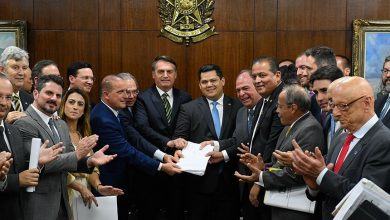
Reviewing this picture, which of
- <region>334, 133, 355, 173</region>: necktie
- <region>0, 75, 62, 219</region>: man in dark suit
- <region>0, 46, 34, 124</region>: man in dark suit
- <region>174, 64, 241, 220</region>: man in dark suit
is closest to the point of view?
<region>334, 133, 355, 173</region>: necktie

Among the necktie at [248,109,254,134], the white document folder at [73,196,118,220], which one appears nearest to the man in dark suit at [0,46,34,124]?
the white document folder at [73,196,118,220]

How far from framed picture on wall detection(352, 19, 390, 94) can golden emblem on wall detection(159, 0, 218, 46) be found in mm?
1753

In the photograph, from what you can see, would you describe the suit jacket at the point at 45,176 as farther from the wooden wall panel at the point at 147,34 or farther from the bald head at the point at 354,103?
the wooden wall panel at the point at 147,34

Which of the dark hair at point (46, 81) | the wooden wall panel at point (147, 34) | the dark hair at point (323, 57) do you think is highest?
the wooden wall panel at point (147, 34)

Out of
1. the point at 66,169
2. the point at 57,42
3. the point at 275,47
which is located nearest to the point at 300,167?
the point at 66,169

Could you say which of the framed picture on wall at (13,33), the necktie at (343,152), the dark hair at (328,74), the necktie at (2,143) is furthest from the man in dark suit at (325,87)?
the framed picture on wall at (13,33)

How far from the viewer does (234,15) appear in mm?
7941

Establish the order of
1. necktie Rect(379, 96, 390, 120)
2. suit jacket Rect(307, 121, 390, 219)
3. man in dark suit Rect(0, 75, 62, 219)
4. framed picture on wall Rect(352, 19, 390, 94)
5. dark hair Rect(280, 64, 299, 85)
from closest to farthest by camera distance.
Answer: suit jacket Rect(307, 121, 390, 219) → man in dark suit Rect(0, 75, 62, 219) → necktie Rect(379, 96, 390, 120) → dark hair Rect(280, 64, 299, 85) → framed picture on wall Rect(352, 19, 390, 94)

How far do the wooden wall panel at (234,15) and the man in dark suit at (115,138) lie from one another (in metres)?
2.39

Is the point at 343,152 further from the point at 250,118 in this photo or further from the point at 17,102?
the point at 17,102

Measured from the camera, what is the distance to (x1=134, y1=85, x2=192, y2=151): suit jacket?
612cm

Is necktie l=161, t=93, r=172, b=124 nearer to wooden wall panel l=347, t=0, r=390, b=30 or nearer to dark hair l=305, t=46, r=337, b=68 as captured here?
dark hair l=305, t=46, r=337, b=68

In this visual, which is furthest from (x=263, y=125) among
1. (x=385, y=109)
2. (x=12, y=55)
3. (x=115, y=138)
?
(x=12, y=55)

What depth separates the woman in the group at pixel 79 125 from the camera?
5.19 metres
